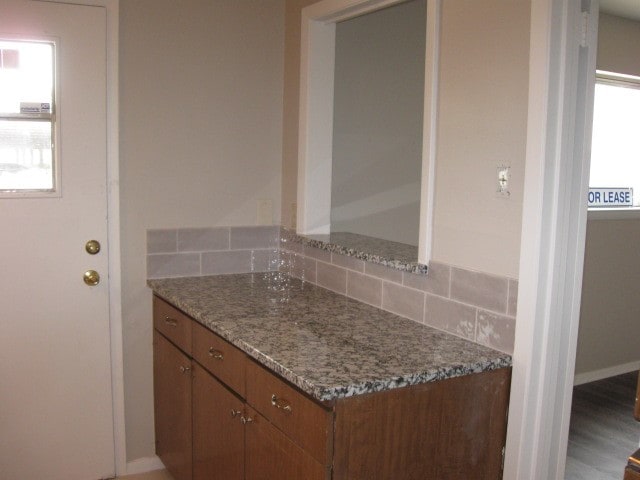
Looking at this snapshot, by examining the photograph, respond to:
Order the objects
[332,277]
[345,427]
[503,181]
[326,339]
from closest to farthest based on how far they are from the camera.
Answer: [345,427] < [503,181] < [326,339] < [332,277]

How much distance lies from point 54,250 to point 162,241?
1.46 ft

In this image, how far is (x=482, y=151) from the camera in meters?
1.92

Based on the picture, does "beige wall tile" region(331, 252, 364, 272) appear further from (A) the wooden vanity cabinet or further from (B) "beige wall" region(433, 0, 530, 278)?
(A) the wooden vanity cabinet

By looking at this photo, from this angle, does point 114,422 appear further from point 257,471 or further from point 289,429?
point 289,429

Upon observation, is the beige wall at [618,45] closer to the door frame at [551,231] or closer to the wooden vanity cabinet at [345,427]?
the door frame at [551,231]

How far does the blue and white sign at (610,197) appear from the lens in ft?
13.8

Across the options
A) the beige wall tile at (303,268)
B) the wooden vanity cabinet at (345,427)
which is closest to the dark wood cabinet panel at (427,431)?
the wooden vanity cabinet at (345,427)

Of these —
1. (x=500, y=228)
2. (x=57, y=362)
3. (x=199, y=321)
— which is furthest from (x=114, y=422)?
(x=500, y=228)

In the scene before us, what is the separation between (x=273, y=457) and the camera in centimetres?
185

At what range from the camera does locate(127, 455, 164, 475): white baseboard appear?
293 cm

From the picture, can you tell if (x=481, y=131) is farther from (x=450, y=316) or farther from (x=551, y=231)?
(x=450, y=316)

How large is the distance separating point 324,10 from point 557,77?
1227 mm

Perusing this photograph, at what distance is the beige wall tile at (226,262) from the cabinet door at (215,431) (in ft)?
2.11

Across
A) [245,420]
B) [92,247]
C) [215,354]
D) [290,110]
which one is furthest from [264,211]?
[245,420]
